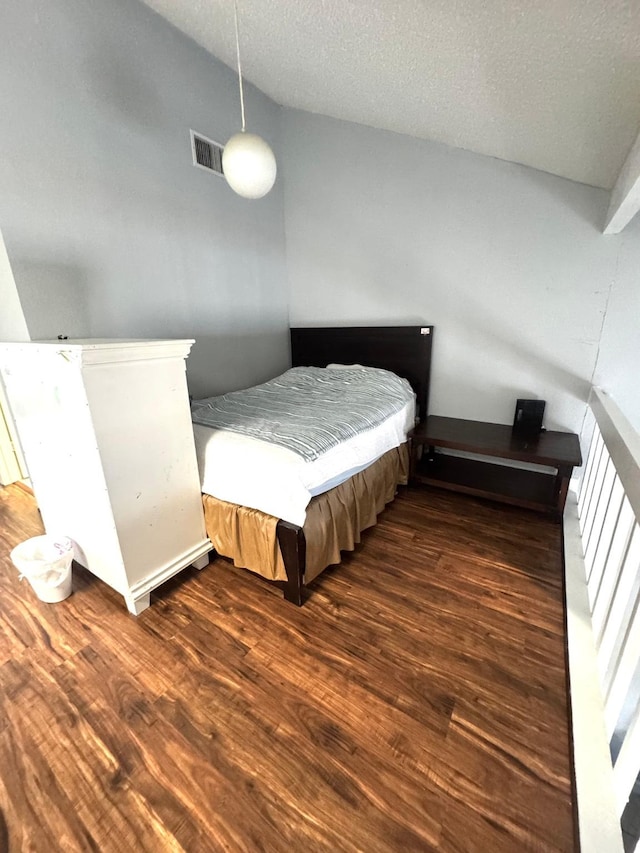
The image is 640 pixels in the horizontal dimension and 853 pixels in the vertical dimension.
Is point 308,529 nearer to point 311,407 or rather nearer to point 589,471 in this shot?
point 311,407

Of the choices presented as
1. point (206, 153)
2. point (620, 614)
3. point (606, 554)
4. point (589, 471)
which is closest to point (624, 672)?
point (620, 614)

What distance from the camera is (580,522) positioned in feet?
6.86

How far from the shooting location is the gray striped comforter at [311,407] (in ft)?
5.50

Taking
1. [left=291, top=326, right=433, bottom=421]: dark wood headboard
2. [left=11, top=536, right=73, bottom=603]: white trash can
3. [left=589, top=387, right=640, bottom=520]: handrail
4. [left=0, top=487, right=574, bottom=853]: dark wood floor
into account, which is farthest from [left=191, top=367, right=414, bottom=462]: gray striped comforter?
[left=589, top=387, right=640, bottom=520]: handrail

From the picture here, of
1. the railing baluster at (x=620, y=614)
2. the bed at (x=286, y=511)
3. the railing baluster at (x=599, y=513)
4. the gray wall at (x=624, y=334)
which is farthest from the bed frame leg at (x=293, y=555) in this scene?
the gray wall at (x=624, y=334)

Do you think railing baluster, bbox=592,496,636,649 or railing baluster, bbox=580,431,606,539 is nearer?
railing baluster, bbox=592,496,636,649

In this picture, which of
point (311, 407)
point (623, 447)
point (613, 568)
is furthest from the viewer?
point (311, 407)

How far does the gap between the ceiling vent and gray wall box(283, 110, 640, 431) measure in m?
0.79

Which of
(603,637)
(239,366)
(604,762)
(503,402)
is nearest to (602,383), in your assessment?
(503,402)

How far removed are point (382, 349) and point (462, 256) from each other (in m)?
0.85

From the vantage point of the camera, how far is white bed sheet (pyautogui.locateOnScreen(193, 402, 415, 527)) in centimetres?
146

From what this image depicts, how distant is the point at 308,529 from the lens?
1.50 metres

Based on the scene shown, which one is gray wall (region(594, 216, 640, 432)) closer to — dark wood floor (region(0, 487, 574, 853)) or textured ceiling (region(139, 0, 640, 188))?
textured ceiling (region(139, 0, 640, 188))

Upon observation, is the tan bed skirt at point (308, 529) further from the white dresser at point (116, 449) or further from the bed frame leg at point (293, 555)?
the white dresser at point (116, 449)
